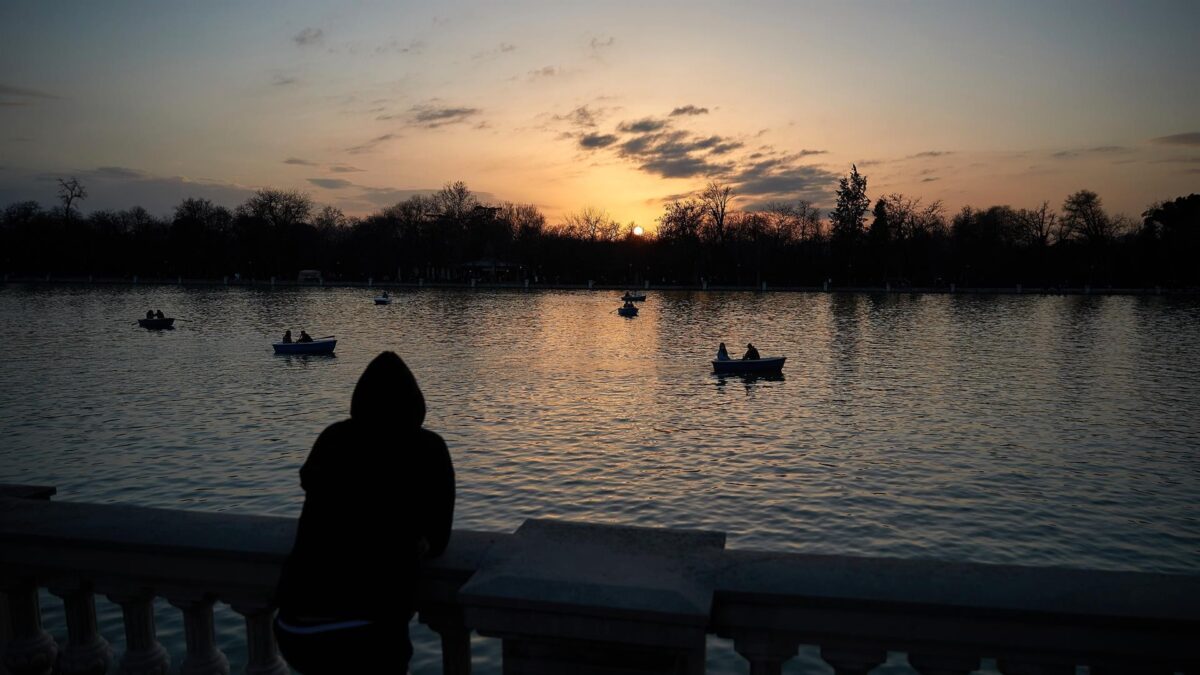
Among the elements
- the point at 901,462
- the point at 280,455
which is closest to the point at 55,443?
the point at 280,455

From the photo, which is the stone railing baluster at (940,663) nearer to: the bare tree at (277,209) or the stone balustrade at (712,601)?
the stone balustrade at (712,601)

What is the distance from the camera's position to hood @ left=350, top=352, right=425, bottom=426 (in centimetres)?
323

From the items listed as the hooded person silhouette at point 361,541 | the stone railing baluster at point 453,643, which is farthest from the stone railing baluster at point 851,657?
the hooded person silhouette at point 361,541

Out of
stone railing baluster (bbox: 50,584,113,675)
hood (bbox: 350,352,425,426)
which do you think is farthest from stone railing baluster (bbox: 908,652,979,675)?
stone railing baluster (bbox: 50,584,113,675)

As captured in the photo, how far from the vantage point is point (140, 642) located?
3.89m

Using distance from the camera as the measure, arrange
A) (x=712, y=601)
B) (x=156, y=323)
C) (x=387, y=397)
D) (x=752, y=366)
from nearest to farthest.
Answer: (x=712, y=601) < (x=387, y=397) < (x=752, y=366) < (x=156, y=323)

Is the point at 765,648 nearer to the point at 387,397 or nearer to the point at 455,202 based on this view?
the point at 387,397

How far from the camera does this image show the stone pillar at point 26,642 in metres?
Result: 3.98

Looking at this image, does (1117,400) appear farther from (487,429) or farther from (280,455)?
(280,455)

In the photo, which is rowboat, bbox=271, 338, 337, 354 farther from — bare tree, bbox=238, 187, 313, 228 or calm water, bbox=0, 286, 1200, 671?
bare tree, bbox=238, 187, 313, 228

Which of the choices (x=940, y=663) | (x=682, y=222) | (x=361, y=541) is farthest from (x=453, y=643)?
(x=682, y=222)

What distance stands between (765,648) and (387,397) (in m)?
1.73

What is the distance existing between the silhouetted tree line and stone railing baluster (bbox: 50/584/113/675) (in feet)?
389

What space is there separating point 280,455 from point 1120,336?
45.8 meters
